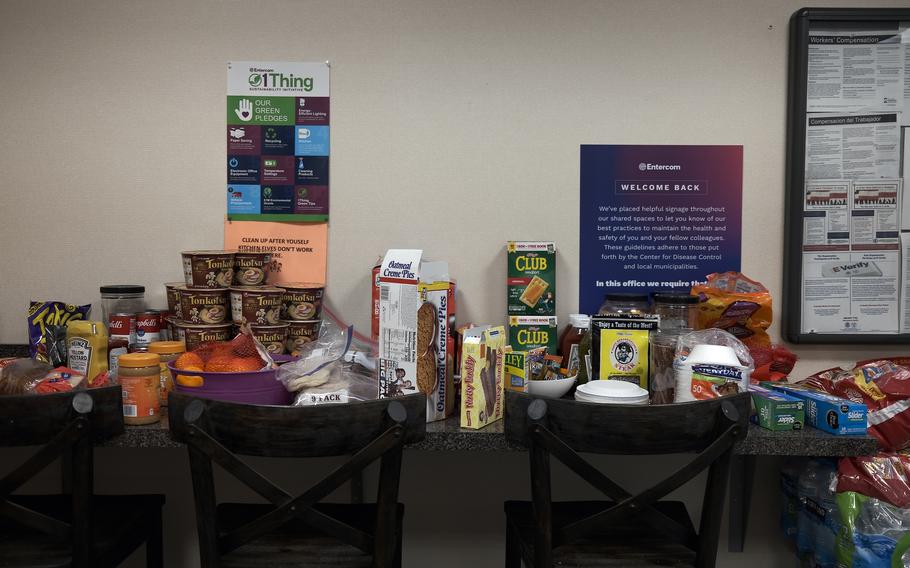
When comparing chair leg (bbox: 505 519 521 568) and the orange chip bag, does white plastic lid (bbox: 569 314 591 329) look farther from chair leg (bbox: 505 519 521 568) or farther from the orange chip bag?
chair leg (bbox: 505 519 521 568)

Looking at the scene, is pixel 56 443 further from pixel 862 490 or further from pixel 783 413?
pixel 862 490

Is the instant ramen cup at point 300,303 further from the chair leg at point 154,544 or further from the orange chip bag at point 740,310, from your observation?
the orange chip bag at point 740,310

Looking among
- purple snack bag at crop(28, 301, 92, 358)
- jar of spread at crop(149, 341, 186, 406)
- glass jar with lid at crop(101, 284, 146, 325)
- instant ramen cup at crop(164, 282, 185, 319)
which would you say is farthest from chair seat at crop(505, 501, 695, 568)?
purple snack bag at crop(28, 301, 92, 358)

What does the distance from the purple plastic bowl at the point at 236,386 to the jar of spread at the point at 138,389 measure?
5cm

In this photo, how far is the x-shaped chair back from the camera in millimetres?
1308

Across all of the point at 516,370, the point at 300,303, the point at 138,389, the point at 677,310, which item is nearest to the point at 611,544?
the point at 516,370

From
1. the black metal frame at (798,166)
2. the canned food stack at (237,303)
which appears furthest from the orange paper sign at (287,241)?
the black metal frame at (798,166)

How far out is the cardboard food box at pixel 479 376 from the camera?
1507mm

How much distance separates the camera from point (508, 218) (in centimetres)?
205

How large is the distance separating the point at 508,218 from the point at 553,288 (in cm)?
25

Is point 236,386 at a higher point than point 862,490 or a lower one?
higher

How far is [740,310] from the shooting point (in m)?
1.88

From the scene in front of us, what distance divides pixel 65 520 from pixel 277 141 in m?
1.12

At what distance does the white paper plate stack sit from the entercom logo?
735 mm
